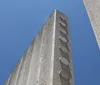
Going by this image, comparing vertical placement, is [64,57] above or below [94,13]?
below

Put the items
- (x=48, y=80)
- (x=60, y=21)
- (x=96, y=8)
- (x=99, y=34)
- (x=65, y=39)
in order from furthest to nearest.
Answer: (x=96, y=8), (x=99, y=34), (x=60, y=21), (x=65, y=39), (x=48, y=80)

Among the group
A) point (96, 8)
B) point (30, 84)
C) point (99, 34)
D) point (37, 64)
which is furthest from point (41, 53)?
point (96, 8)

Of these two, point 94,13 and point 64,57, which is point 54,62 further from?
point 94,13

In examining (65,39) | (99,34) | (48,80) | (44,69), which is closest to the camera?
(48,80)

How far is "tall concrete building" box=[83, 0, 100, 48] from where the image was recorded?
4.44 ft

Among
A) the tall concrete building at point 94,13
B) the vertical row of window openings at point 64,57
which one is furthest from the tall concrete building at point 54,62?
the tall concrete building at point 94,13

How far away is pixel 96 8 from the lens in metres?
1.46

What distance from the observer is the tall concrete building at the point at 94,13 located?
4.44 ft

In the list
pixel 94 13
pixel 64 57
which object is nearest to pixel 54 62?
pixel 64 57

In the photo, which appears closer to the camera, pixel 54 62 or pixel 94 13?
pixel 54 62

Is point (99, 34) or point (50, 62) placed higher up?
point (99, 34)

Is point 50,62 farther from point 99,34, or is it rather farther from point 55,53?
point 99,34

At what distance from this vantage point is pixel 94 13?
145 cm

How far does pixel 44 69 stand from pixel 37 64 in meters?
0.10
